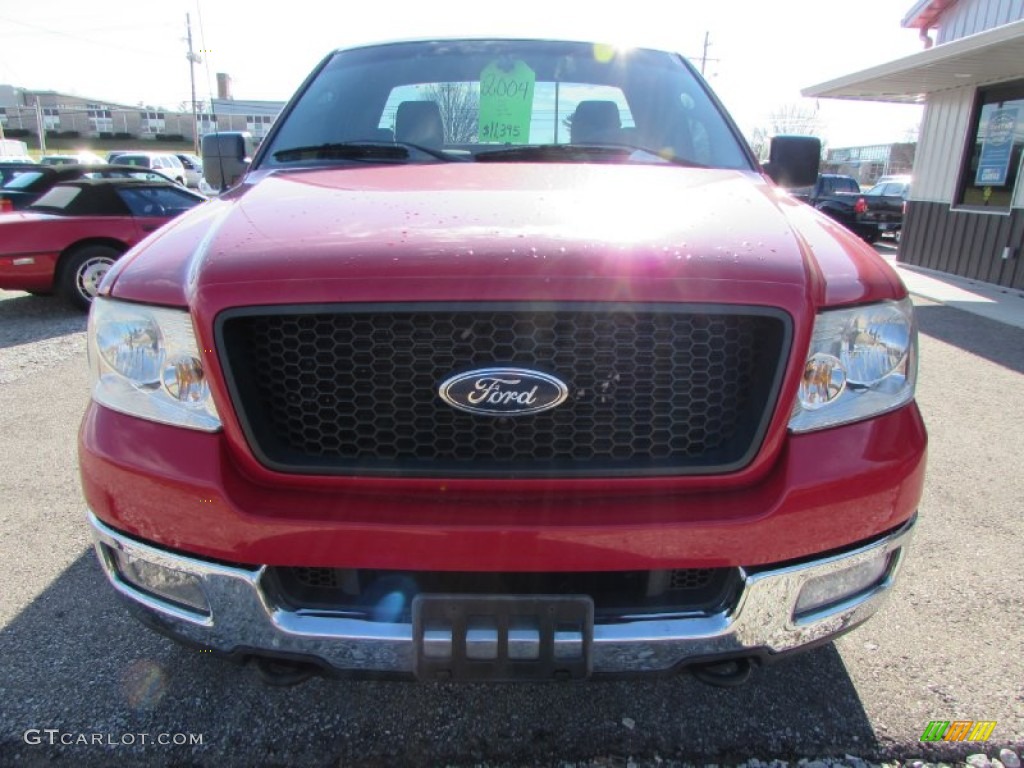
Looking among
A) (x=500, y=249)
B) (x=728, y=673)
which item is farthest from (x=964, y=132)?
(x=500, y=249)

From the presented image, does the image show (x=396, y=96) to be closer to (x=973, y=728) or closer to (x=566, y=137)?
(x=566, y=137)

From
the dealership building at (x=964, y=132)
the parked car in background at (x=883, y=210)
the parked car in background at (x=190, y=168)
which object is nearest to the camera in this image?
the dealership building at (x=964, y=132)

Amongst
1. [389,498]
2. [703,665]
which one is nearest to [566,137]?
[389,498]

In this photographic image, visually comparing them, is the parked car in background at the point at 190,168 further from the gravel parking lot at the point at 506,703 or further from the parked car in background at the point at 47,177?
the gravel parking lot at the point at 506,703

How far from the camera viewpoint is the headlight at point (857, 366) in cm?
154

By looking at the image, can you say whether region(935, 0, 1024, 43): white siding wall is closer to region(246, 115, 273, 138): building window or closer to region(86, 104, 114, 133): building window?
region(246, 115, 273, 138): building window

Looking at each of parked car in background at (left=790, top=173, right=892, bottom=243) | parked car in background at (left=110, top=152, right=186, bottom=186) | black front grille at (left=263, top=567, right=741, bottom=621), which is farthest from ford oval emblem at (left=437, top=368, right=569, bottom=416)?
parked car in background at (left=110, top=152, right=186, bottom=186)

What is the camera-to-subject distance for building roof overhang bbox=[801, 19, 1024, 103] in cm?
838

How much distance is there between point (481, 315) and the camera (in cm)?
144

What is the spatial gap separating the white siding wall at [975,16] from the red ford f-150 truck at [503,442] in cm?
1186

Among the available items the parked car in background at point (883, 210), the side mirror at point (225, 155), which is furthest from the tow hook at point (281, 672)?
the parked car in background at point (883, 210)

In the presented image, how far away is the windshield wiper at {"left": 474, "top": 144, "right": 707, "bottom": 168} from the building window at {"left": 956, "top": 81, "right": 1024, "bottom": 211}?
32.9 ft

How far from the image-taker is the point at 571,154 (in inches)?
95.1

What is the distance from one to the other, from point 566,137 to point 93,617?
2.39m
